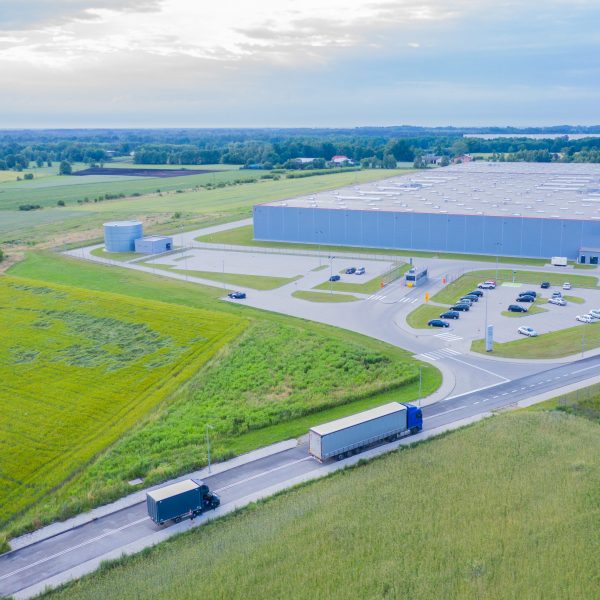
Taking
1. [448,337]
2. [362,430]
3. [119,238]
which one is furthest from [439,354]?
[119,238]

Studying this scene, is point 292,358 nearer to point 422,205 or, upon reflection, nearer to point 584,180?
point 422,205

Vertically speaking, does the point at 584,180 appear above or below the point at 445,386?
above

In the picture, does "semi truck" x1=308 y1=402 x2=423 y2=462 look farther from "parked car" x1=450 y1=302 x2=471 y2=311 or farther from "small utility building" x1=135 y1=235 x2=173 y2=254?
"small utility building" x1=135 y1=235 x2=173 y2=254

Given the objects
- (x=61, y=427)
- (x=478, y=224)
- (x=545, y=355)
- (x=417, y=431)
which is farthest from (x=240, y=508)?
(x=478, y=224)

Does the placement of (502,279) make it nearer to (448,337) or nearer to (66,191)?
(448,337)

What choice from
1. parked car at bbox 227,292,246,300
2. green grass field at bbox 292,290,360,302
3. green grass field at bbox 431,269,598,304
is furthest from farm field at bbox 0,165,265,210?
green grass field at bbox 431,269,598,304

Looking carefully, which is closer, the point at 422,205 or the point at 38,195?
the point at 422,205

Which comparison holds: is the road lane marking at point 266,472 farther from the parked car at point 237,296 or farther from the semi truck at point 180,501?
the parked car at point 237,296
